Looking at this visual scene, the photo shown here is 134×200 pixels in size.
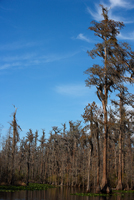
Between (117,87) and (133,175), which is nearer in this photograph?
(117,87)

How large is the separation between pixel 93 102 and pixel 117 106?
7.39 metres

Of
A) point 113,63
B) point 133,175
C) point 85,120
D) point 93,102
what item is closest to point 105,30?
point 113,63

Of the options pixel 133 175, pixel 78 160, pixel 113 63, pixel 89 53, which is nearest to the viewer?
pixel 113 63

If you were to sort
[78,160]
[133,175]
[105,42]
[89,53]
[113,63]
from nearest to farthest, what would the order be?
[113,63], [105,42], [89,53], [133,175], [78,160]

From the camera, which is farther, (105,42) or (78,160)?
(78,160)

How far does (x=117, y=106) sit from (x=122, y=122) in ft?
7.87

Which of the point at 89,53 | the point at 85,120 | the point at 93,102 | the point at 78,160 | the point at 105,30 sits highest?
the point at 105,30

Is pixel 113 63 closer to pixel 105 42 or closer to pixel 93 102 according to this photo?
pixel 105 42

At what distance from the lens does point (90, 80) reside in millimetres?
27703

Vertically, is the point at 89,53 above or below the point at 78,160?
above

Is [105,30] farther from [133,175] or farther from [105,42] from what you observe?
[133,175]

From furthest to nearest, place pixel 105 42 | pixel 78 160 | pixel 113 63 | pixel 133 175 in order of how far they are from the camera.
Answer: pixel 78 160, pixel 133 175, pixel 105 42, pixel 113 63

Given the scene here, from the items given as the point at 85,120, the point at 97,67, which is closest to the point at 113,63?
the point at 97,67

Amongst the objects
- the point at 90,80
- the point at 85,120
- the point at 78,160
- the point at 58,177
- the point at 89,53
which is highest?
the point at 89,53
